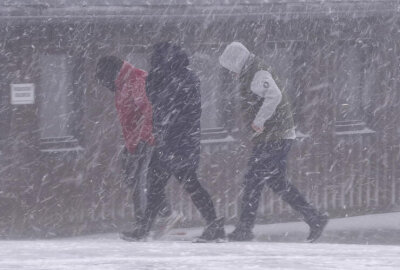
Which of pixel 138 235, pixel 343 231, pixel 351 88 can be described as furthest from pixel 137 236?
pixel 351 88

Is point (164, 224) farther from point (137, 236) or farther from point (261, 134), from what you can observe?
point (261, 134)

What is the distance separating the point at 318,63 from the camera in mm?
10719

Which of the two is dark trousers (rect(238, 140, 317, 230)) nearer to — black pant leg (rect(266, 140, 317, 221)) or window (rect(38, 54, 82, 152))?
black pant leg (rect(266, 140, 317, 221))

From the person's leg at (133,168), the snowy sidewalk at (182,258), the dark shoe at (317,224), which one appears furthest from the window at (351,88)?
the snowy sidewalk at (182,258)

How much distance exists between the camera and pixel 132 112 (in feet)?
23.4

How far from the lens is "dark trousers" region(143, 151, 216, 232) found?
6.89 m

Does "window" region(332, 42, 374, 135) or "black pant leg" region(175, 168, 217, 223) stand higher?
"window" region(332, 42, 374, 135)

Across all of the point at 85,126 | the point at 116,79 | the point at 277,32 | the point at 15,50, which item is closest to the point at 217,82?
the point at 277,32

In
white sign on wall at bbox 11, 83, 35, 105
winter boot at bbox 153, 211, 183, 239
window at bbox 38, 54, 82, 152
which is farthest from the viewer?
window at bbox 38, 54, 82, 152

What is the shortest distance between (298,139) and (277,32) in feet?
4.21

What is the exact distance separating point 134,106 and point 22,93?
2480 mm


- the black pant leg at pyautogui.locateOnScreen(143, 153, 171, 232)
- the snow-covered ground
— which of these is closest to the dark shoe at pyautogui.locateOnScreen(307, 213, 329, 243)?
the black pant leg at pyautogui.locateOnScreen(143, 153, 171, 232)

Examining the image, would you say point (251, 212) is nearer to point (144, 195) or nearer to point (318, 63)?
point (144, 195)

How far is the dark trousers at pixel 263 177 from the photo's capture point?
6953 mm
